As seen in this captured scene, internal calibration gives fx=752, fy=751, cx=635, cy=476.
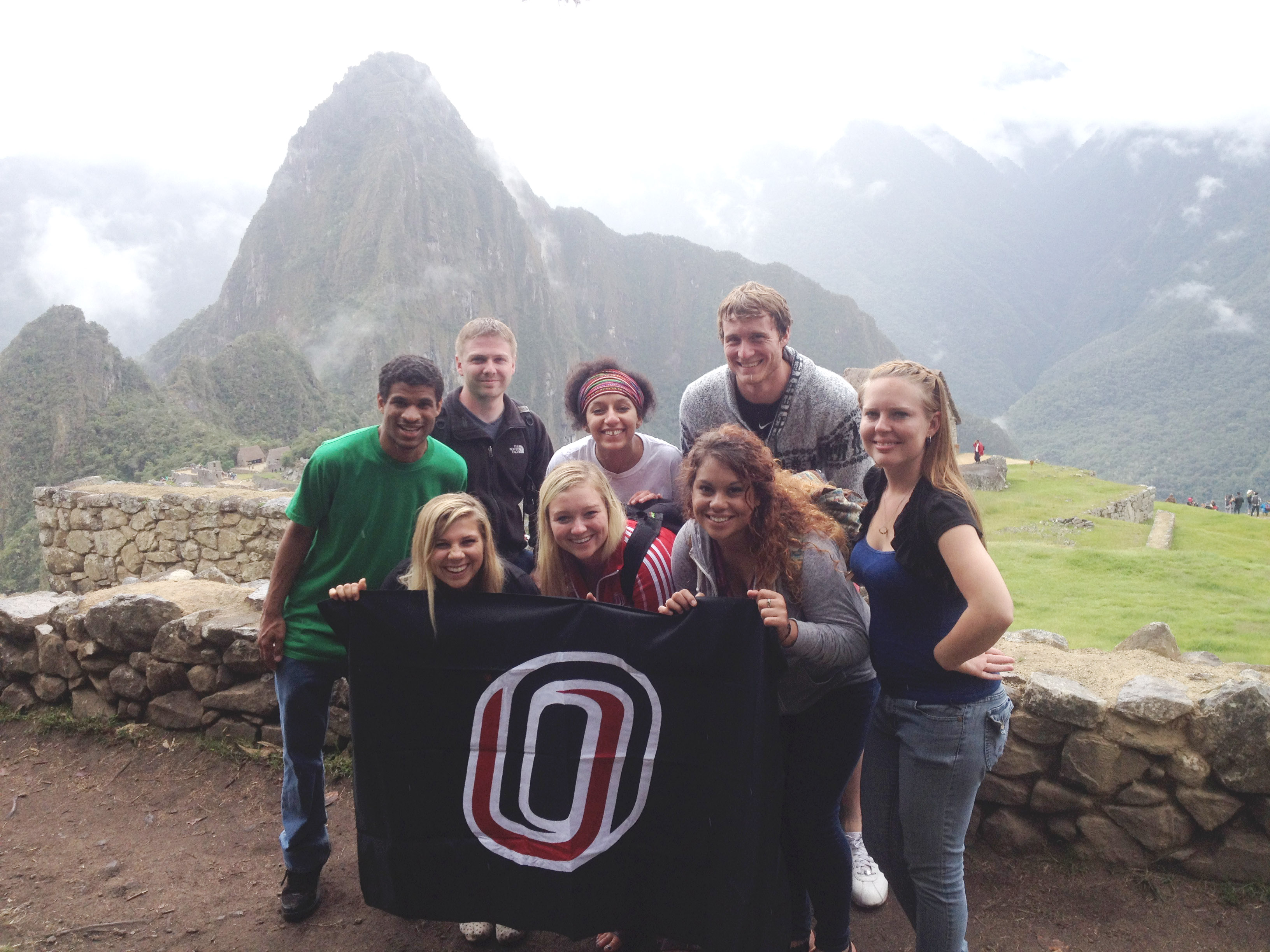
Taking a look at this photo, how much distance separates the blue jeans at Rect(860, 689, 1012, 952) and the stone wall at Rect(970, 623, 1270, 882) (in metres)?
1.25

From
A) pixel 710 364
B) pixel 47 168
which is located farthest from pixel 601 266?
pixel 47 168

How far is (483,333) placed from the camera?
12.4 feet

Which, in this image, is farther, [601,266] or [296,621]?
[601,266]

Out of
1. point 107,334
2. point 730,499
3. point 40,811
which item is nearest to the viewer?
point 730,499

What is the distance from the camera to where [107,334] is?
46.1 meters

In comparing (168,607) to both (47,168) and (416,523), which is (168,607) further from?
(47,168)

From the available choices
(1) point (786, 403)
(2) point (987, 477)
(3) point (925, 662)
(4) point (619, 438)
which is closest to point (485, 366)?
(4) point (619, 438)

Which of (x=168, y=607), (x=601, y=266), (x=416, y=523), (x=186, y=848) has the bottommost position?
(x=186, y=848)

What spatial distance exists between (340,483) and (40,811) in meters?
2.83

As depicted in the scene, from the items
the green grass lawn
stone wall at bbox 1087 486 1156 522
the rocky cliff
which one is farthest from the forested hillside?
the green grass lawn

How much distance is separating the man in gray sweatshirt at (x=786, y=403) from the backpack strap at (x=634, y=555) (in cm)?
69

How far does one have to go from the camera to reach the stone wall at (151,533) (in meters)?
9.98

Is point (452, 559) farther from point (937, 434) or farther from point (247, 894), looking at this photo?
point (247, 894)

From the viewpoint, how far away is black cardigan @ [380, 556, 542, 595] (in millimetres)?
2916
